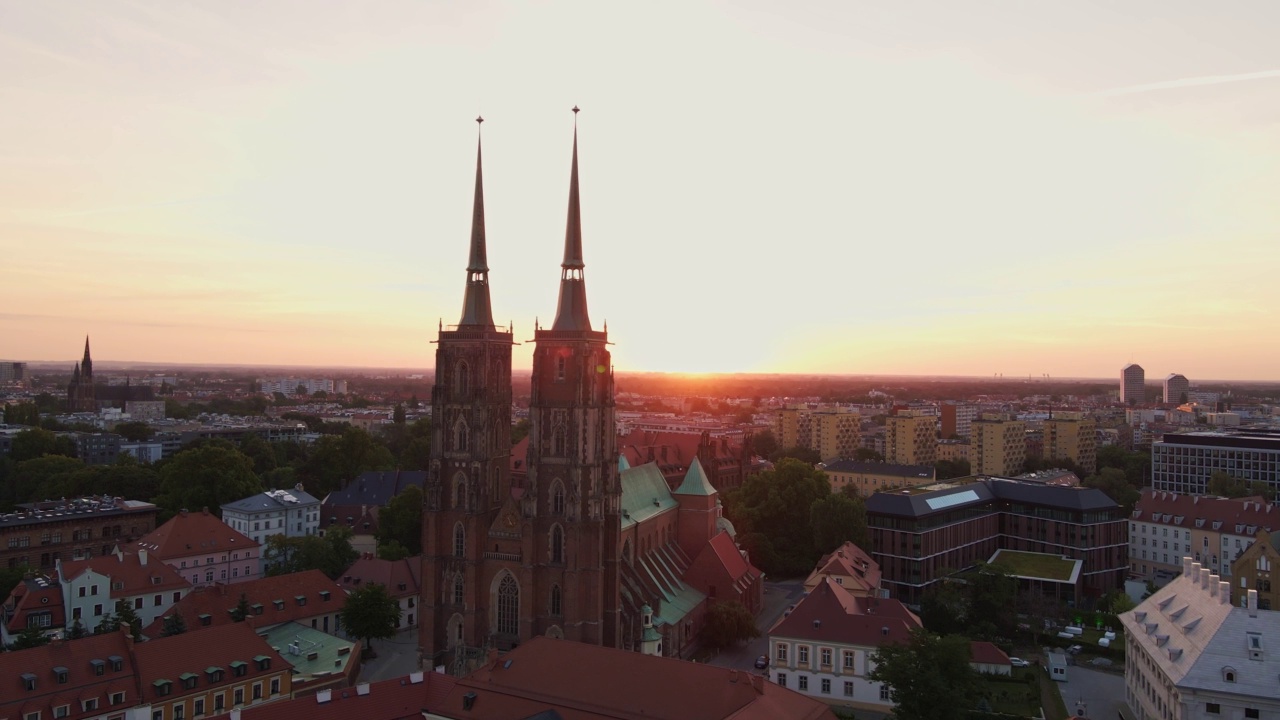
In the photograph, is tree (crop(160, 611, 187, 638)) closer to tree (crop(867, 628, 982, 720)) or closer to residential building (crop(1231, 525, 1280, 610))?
tree (crop(867, 628, 982, 720))

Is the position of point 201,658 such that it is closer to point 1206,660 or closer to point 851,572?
point 851,572

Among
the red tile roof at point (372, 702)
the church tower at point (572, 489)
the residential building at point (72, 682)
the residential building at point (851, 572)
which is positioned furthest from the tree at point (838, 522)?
the residential building at point (72, 682)

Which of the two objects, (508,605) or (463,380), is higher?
(463,380)

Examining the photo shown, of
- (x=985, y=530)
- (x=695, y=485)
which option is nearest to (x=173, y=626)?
(x=695, y=485)

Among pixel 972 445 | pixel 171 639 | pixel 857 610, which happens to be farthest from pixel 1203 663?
pixel 972 445

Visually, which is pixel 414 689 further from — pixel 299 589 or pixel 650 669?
pixel 299 589
